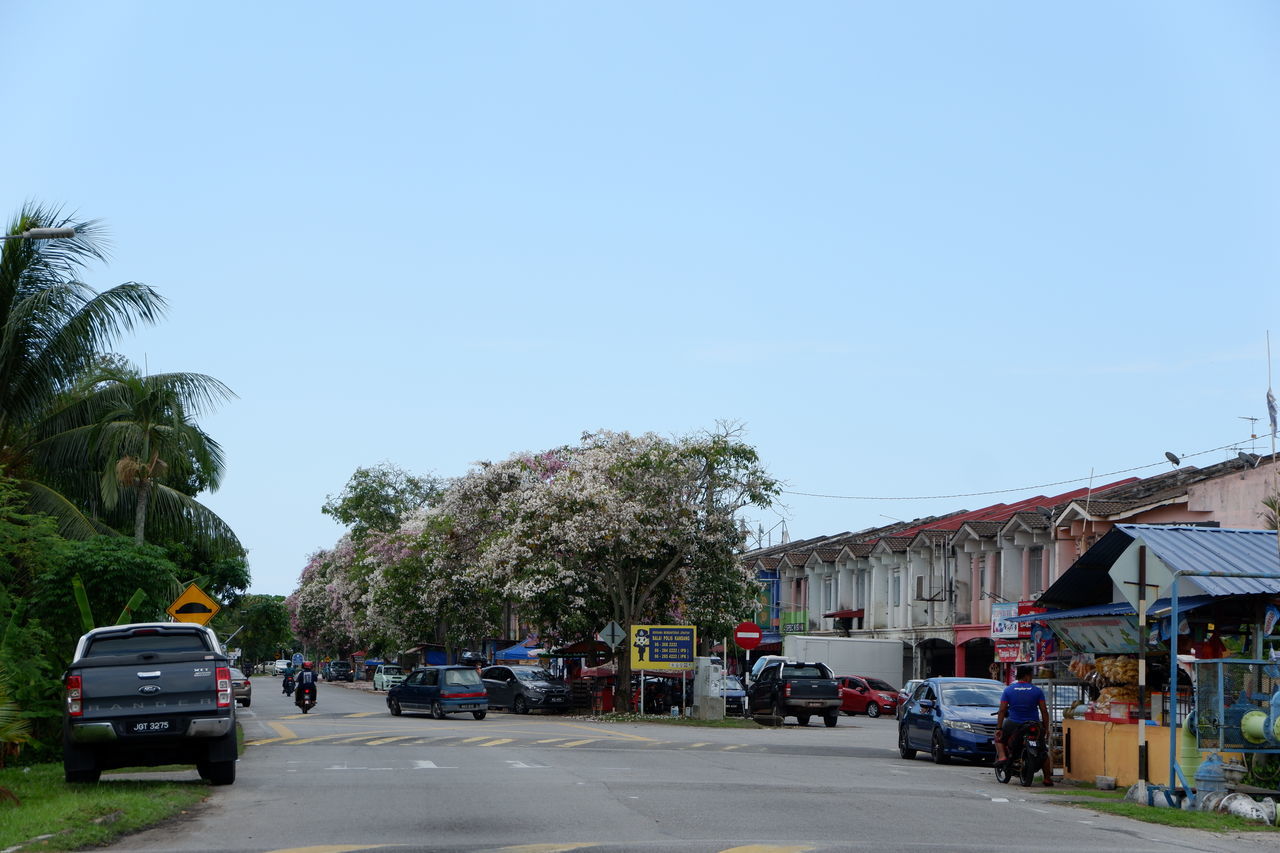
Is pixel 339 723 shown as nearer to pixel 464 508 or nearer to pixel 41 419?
pixel 41 419

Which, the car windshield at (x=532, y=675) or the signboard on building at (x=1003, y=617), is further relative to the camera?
the car windshield at (x=532, y=675)

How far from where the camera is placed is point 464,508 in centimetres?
5438

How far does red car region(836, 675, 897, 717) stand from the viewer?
5209 cm

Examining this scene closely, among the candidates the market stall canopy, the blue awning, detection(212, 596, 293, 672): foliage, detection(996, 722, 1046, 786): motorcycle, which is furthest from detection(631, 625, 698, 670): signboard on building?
detection(212, 596, 293, 672): foliage

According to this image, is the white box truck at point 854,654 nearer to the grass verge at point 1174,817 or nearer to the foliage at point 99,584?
the foliage at point 99,584

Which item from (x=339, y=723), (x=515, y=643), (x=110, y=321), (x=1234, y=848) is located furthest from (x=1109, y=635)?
(x=515, y=643)

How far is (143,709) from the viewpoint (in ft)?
52.5

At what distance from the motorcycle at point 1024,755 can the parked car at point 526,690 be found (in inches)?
1061

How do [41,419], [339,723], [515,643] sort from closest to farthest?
[41,419], [339,723], [515,643]

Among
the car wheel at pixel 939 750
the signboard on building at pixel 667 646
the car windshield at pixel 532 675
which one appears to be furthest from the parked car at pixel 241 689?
the car wheel at pixel 939 750

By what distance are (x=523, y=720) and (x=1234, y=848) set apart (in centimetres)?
2968

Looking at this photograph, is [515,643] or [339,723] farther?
[515,643]

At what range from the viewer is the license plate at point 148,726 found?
52.2 ft

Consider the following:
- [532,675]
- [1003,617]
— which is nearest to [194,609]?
[532,675]
